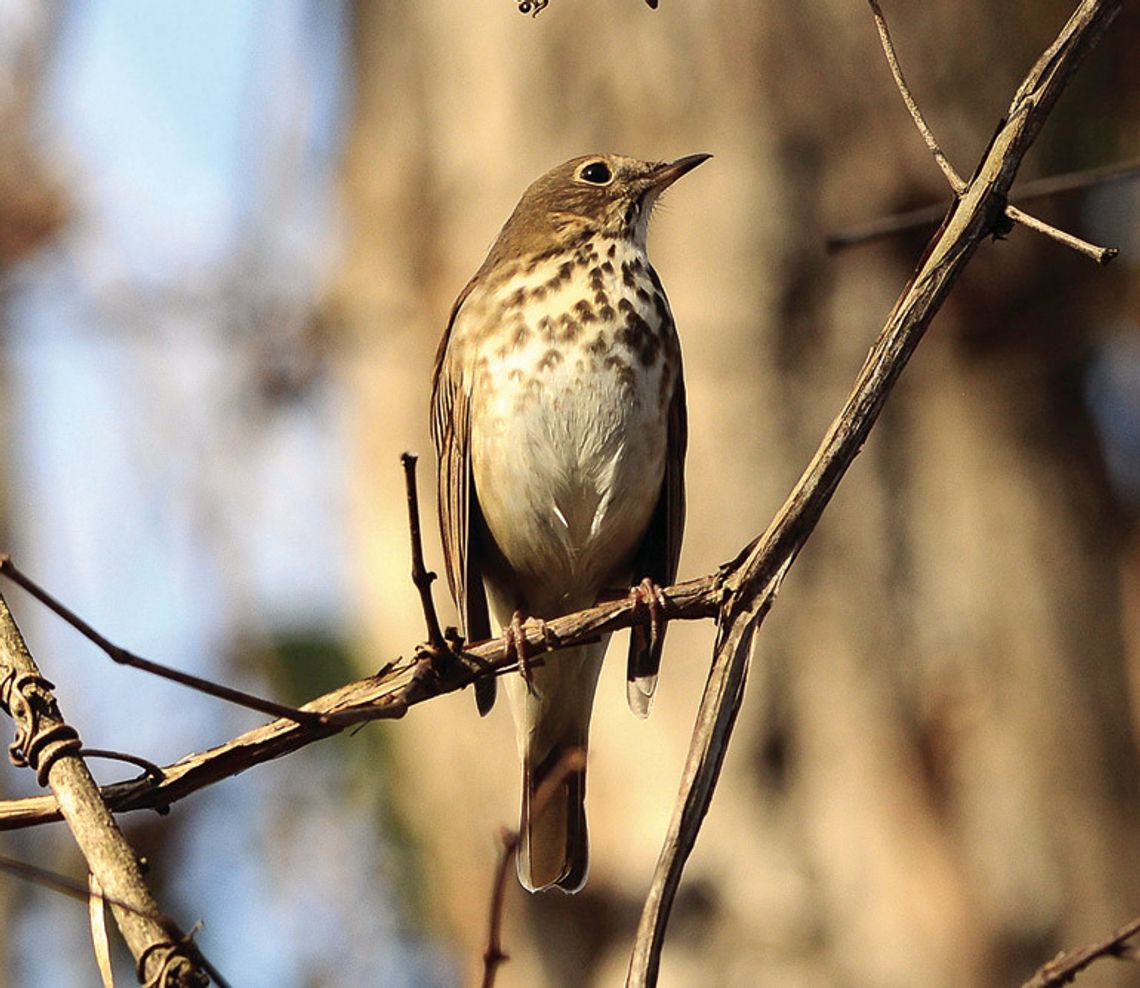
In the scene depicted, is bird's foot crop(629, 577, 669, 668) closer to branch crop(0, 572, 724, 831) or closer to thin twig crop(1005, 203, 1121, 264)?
branch crop(0, 572, 724, 831)

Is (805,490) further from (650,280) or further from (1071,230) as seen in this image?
(1071,230)

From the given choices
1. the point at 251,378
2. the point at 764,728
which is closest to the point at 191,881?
the point at 251,378

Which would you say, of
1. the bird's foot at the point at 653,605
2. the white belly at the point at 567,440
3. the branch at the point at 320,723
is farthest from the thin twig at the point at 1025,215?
the white belly at the point at 567,440

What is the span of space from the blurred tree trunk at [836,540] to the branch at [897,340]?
11.5ft

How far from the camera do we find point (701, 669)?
20.3 ft

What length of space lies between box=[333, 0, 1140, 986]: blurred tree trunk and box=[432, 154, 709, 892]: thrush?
1.60 m

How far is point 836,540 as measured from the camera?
6305 millimetres

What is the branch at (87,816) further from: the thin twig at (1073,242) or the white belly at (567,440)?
the white belly at (567,440)

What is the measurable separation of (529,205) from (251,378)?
7.63 feet

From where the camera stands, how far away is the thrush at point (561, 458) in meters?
4.21

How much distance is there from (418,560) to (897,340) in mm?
760

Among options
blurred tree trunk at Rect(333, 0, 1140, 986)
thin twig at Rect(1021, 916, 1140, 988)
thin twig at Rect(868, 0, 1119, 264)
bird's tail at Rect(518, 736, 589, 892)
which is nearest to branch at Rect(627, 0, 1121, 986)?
thin twig at Rect(868, 0, 1119, 264)

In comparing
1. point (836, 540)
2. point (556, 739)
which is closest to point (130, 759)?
point (556, 739)

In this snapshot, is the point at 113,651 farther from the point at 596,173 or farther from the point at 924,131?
the point at 596,173
